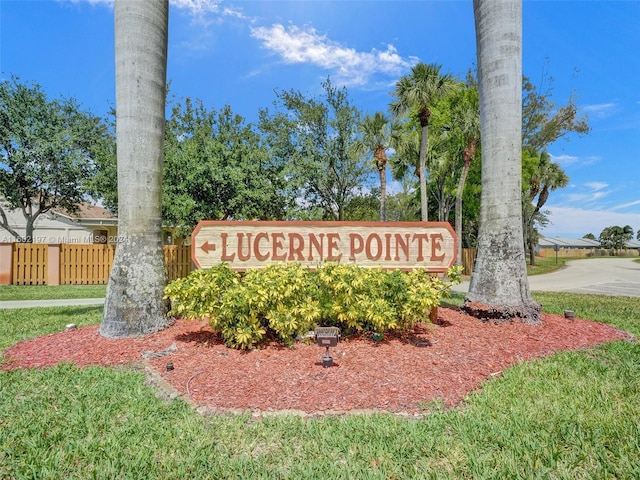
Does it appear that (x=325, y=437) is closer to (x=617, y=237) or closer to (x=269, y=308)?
(x=269, y=308)

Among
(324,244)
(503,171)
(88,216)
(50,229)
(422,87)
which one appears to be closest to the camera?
(324,244)

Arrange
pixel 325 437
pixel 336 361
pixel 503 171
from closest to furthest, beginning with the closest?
pixel 325 437
pixel 336 361
pixel 503 171

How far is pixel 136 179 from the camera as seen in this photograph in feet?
16.3

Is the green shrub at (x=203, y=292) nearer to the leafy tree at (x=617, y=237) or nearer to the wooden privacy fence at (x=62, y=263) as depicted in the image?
the wooden privacy fence at (x=62, y=263)

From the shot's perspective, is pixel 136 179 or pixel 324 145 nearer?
pixel 136 179

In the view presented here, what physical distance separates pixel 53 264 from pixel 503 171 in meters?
15.9

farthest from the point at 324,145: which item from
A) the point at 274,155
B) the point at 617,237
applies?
the point at 617,237

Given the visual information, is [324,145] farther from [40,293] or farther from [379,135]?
[40,293]

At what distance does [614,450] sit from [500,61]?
→ 5.47 meters

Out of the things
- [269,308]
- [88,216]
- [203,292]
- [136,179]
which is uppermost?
[88,216]

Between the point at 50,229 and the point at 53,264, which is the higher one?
the point at 50,229

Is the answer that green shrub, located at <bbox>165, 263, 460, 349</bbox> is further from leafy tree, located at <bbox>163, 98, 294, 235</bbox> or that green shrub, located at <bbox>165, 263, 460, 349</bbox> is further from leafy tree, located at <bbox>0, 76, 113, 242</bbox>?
leafy tree, located at <bbox>0, 76, 113, 242</bbox>

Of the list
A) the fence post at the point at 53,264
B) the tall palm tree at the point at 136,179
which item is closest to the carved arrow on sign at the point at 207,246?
the tall palm tree at the point at 136,179

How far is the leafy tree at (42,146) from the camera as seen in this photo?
17141 millimetres
